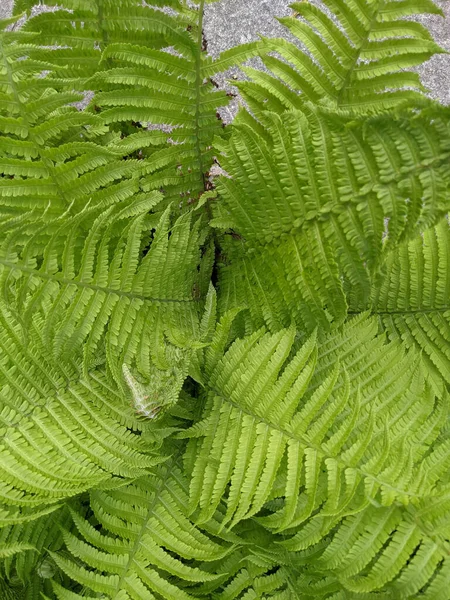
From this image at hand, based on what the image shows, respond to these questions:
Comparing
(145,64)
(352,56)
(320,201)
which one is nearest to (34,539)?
(320,201)

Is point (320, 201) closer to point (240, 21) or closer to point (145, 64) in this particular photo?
point (145, 64)

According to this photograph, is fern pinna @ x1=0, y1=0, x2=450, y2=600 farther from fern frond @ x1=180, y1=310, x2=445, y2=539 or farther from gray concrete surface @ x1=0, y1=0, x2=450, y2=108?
gray concrete surface @ x1=0, y1=0, x2=450, y2=108

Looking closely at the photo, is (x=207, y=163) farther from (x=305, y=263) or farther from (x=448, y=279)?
(x=448, y=279)

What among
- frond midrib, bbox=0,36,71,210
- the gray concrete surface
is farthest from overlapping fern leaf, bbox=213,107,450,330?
the gray concrete surface

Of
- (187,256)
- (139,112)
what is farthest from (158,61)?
(187,256)

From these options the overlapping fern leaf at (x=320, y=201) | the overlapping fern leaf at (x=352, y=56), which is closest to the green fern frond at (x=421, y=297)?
the overlapping fern leaf at (x=320, y=201)

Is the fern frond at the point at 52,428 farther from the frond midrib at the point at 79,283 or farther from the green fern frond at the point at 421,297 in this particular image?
the green fern frond at the point at 421,297

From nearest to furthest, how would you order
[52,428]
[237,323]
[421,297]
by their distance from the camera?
[52,428], [421,297], [237,323]
